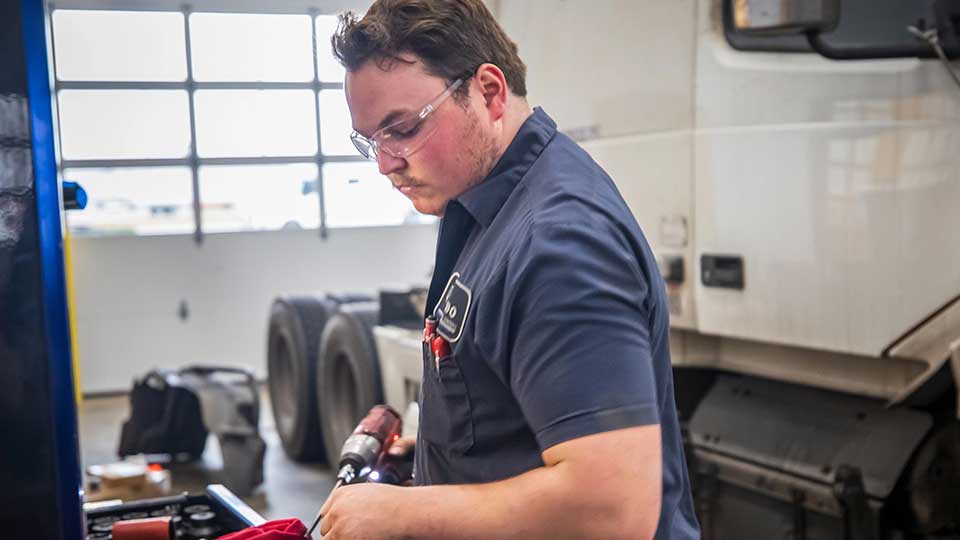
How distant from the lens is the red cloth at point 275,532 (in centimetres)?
151

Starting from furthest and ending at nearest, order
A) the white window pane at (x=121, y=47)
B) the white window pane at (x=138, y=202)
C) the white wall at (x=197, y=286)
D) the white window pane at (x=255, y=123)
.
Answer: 1. the white window pane at (x=255, y=123)
2. the white window pane at (x=138, y=202)
3. the white wall at (x=197, y=286)
4. the white window pane at (x=121, y=47)

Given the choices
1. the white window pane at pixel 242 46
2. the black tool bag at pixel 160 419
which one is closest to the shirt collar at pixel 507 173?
the black tool bag at pixel 160 419

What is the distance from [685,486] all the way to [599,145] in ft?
7.23

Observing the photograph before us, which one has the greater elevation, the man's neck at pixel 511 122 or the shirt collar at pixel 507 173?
the man's neck at pixel 511 122

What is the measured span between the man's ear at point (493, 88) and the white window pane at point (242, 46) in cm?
829

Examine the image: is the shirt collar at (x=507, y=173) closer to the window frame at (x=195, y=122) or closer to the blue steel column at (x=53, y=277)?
the blue steel column at (x=53, y=277)

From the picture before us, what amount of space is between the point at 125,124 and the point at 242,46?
4.07ft

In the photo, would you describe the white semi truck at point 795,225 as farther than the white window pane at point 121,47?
No

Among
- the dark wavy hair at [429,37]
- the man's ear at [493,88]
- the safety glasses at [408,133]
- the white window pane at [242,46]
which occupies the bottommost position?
the safety glasses at [408,133]

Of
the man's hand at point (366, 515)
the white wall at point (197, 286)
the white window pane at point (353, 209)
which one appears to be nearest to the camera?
the man's hand at point (366, 515)

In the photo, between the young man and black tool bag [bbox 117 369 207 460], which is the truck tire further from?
the young man

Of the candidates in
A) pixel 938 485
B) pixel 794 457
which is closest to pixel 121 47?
pixel 794 457

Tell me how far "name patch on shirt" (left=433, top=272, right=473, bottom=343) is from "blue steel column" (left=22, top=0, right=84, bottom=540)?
488 mm

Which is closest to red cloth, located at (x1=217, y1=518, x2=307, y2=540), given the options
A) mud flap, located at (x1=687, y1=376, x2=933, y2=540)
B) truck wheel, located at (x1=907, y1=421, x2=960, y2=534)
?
mud flap, located at (x1=687, y1=376, x2=933, y2=540)
